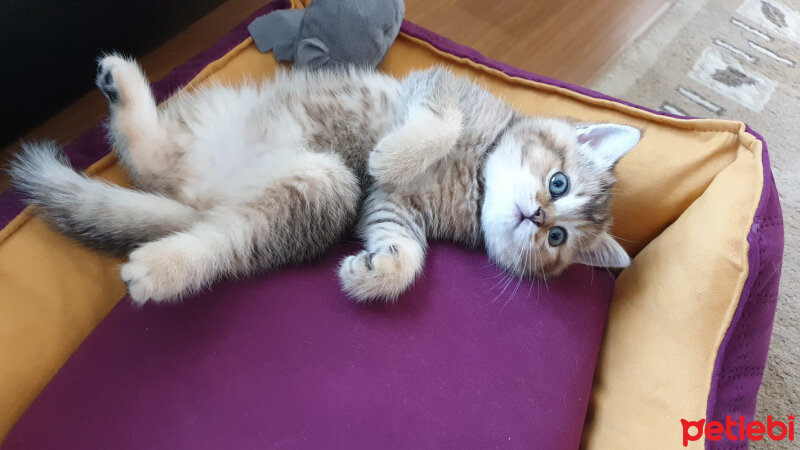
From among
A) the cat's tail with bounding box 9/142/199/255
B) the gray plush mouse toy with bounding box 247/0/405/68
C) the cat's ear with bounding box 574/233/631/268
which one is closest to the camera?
the cat's tail with bounding box 9/142/199/255

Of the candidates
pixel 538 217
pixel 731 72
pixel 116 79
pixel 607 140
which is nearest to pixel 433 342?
pixel 538 217

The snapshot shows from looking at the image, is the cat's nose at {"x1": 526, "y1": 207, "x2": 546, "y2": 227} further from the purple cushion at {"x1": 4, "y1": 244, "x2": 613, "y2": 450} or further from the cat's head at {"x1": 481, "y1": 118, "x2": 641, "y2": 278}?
the purple cushion at {"x1": 4, "y1": 244, "x2": 613, "y2": 450}

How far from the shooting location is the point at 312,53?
4.60 ft

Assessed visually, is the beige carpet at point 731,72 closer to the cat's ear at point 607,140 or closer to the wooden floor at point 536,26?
the wooden floor at point 536,26

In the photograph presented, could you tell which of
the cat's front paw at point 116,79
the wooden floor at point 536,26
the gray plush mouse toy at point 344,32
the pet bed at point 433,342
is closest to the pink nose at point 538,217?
the pet bed at point 433,342

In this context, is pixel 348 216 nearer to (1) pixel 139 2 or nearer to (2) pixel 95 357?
(2) pixel 95 357

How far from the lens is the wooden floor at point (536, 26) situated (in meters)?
1.92

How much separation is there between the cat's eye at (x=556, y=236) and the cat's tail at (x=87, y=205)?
750 mm

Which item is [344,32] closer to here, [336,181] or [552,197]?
[336,181]

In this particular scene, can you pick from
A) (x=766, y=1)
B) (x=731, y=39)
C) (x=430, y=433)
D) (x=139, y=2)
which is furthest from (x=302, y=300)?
(x=766, y=1)

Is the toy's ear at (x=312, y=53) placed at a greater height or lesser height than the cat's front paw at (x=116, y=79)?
lesser

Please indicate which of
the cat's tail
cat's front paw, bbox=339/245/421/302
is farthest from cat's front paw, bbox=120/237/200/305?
cat's front paw, bbox=339/245/421/302

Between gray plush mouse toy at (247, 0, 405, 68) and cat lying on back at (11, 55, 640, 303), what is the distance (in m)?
0.17

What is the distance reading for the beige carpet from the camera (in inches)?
74.1
